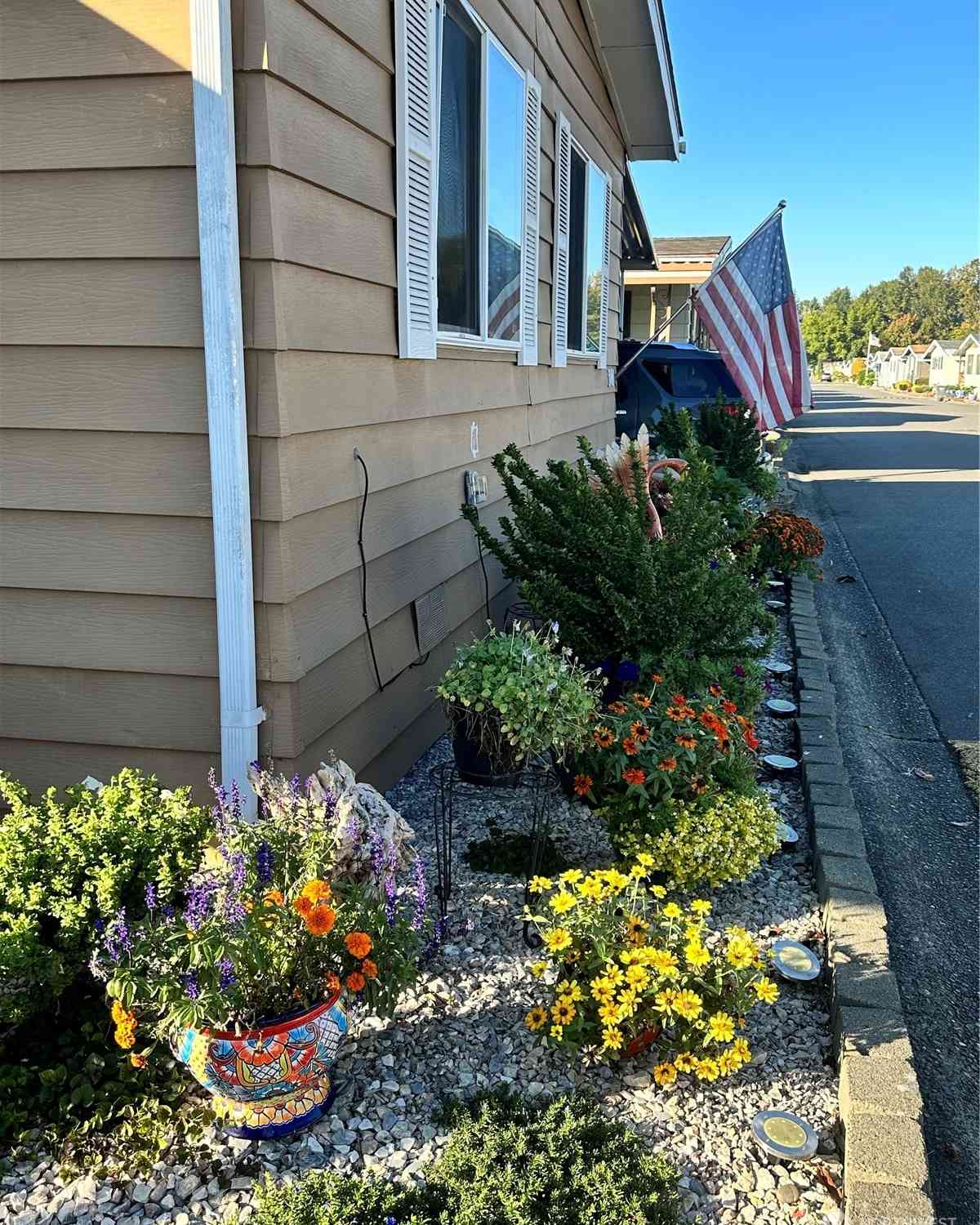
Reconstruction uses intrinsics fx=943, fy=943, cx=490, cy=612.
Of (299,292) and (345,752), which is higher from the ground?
(299,292)

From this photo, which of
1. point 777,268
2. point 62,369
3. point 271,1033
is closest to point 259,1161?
point 271,1033

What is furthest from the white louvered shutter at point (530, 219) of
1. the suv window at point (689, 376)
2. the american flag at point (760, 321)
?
the suv window at point (689, 376)

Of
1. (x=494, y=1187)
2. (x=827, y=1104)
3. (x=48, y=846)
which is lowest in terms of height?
(x=827, y=1104)

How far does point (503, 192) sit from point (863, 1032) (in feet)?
13.4

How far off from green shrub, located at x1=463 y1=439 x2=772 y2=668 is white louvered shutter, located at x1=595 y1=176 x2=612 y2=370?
4.35 m

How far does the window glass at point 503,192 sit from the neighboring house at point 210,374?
78 cm

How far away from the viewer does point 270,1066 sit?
1.92 meters

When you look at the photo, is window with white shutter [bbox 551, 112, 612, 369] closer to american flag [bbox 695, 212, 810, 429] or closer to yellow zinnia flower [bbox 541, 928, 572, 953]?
american flag [bbox 695, 212, 810, 429]

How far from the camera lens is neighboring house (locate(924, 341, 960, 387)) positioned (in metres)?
67.7

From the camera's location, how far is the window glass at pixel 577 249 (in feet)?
22.7

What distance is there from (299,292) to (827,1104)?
2.53m

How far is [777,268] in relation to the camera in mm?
7469

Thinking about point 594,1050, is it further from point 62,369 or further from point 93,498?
point 62,369

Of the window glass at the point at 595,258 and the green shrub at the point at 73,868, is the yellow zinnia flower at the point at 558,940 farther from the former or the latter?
the window glass at the point at 595,258
